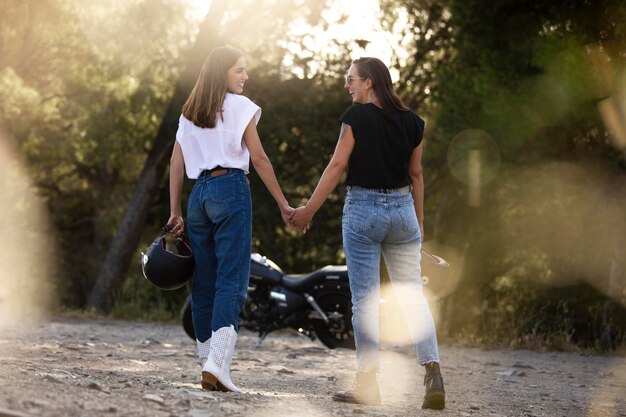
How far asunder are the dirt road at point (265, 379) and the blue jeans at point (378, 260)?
0.43 meters

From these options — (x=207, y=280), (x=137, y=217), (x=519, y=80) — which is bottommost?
(x=207, y=280)

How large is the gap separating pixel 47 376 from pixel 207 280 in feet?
3.62

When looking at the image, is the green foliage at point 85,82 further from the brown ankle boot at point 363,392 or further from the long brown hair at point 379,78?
the brown ankle boot at point 363,392

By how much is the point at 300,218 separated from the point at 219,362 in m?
1.03

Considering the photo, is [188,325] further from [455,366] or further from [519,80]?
[519,80]

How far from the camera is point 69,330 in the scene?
14.0 meters

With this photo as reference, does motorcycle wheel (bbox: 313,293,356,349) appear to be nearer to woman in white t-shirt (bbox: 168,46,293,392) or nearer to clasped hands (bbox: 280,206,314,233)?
clasped hands (bbox: 280,206,314,233)

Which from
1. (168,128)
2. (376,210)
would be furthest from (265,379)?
(168,128)

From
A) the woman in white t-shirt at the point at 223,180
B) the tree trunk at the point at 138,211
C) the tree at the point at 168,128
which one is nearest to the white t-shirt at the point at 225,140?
the woman in white t-shirt at the point at 223,180

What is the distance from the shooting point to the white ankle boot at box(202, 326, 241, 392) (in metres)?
6.25

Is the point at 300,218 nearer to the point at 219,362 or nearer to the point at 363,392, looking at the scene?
the point at 219,362

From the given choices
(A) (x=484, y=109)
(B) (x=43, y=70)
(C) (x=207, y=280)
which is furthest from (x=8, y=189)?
(C) (x=207, y=280)

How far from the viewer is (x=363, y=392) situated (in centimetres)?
656

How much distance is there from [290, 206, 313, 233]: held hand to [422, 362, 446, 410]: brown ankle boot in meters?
1.15
